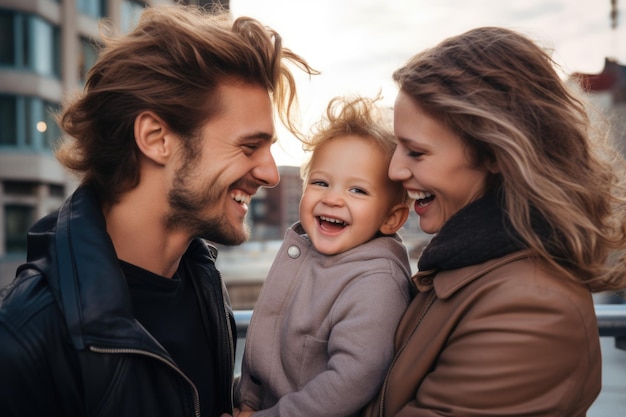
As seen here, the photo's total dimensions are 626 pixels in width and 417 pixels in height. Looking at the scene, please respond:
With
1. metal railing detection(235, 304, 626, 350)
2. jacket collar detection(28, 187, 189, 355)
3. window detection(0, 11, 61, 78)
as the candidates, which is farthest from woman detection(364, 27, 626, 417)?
window detection(0, 11, 61, 78)

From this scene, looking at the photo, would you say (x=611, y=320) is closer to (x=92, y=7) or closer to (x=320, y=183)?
(x=320, y=183)

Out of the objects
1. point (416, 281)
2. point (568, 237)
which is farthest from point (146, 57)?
point (568, 237)

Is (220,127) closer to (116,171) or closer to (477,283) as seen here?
(116,171)

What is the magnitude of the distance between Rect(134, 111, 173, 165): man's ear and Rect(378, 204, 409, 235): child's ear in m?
0.77

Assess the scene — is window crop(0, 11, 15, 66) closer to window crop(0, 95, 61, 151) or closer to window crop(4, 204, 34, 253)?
window crop(0, 95, 61, 151)

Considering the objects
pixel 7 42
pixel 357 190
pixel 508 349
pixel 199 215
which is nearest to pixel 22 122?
Answer: pixel 7 42

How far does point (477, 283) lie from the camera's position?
1.40m

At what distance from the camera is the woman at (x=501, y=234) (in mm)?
1286

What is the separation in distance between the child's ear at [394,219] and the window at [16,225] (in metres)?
19.1

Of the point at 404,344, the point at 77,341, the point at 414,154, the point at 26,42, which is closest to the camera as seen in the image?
the point at 77,341

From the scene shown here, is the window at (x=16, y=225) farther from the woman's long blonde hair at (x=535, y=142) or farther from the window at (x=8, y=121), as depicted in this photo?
the woman's long blonde hair at (x=535, y=142)

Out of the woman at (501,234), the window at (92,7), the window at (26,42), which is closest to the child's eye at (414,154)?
the woman at (501,234)

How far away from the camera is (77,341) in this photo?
1.40 m

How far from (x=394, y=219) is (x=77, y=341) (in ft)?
3.47
